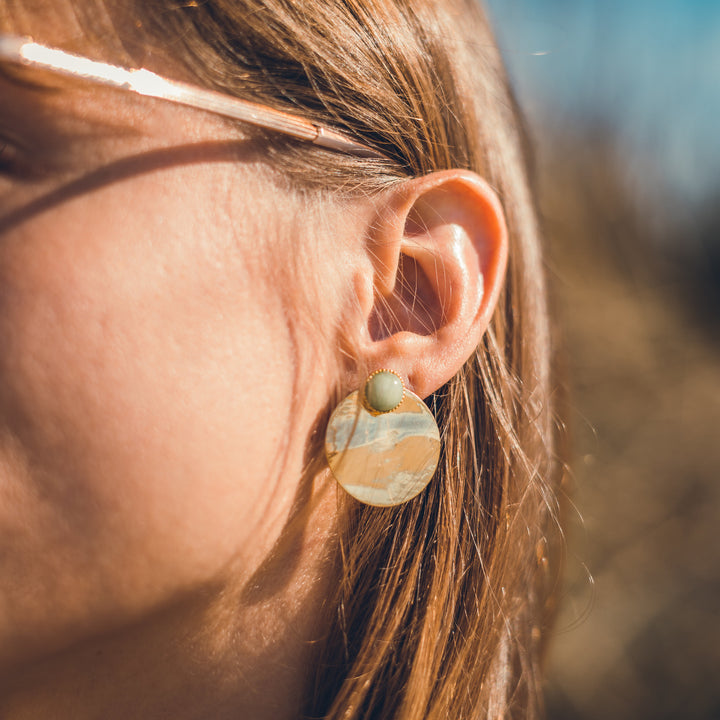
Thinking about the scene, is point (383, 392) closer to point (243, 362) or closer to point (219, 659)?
point (243, 362)

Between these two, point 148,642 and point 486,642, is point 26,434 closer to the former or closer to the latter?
point 148,642

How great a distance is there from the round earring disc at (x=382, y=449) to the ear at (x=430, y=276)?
0.07 metres

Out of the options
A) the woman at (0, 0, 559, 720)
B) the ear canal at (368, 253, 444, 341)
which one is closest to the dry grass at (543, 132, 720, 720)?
the woman at (0, 0, 559, 720)

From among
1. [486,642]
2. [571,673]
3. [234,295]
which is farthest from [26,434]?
[571,673]

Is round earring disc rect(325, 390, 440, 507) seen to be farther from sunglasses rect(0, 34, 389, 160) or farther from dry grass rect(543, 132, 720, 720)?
dry grass rect(543, 132, 720, 720)

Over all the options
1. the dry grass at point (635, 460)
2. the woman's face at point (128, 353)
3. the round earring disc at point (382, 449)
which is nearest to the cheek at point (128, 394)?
the woman's face at point (128, 353)

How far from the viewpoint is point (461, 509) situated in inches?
48.6

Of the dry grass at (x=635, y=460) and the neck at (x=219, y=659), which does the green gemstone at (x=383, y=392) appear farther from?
the dry grass at (x=635, y=460)

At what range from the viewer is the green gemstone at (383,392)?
0.98m

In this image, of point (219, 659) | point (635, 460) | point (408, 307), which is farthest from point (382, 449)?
point (635, 460)

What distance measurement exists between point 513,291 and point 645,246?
3.90 meters

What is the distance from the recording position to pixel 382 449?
3.28 feet

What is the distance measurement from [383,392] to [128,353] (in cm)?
38

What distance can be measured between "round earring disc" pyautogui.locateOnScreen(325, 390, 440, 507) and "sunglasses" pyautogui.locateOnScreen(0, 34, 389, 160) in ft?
1.36
